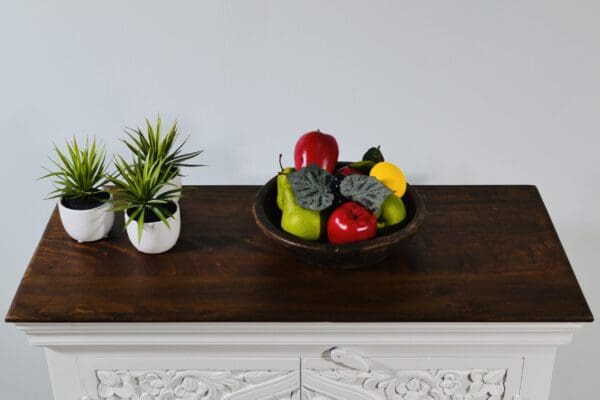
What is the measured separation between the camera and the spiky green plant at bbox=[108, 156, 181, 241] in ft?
5.07

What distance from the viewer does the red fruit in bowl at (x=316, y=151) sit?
1.61 m

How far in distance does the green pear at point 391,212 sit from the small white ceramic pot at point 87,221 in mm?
474

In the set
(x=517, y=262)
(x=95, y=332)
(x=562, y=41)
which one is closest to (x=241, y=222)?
(x=95, y=332)

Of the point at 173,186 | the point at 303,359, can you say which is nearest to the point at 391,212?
the point at 303,359

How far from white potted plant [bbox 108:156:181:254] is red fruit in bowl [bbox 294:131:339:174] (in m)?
0.22

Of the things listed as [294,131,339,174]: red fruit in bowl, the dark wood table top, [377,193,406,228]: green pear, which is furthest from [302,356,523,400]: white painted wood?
[294,131,339,174]: red fruit in bowl

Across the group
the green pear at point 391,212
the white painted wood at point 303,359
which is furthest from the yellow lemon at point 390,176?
the white painted wood at point 303,359

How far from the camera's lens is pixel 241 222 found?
5.55 feet

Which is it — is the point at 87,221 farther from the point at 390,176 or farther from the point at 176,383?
the point at 390,176

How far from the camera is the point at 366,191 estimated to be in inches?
59.3

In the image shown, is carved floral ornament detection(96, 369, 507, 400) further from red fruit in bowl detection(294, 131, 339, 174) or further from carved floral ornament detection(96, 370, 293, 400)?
red fruit in bowl detection(294, 131, 339, 174)

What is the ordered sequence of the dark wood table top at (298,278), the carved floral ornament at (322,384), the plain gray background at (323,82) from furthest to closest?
the plain gray background at (323,82), the carved floral ornament at (322,384), the dark wood table top at (298,278)

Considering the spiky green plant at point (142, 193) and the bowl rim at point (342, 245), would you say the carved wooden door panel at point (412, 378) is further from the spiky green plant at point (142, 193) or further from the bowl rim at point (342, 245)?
the spiky green plant at point (142, 193)

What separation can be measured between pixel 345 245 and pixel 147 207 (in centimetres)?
35
